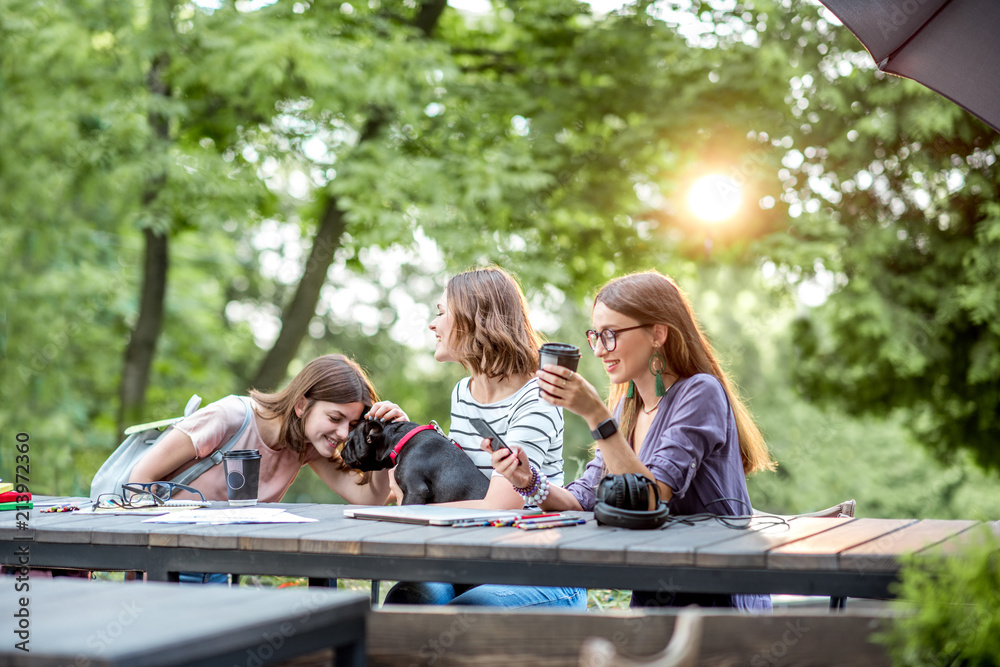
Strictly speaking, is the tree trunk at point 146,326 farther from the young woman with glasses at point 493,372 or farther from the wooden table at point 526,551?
the wooden table at point 526,551

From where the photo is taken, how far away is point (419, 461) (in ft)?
12.3

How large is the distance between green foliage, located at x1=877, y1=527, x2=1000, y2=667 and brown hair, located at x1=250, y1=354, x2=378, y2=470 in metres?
2.57

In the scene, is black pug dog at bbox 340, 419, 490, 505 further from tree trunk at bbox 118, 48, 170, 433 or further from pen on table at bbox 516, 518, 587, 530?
tree trunk at bbox 118, 48, 170, 433

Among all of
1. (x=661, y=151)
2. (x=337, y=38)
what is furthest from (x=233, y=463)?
(x=661, y=151)

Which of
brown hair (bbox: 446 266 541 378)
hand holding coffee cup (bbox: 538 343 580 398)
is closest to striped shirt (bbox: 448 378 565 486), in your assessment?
brown hair (bbox: 446 266 541 378)

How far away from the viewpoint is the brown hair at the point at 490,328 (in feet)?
11.9

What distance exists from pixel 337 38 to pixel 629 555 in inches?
286

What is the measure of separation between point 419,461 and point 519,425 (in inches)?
21.8

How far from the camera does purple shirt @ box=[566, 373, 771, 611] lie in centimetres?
287

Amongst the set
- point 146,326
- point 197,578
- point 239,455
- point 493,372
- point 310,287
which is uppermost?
point 310,287

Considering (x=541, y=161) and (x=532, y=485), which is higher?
(x=541, y=161)

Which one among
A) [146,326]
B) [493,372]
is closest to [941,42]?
[493,372]

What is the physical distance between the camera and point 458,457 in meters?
3.74

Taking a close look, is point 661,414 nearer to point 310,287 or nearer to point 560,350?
point 560,350
